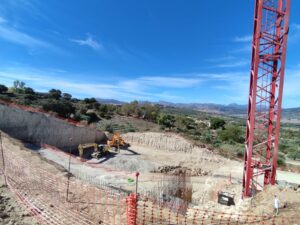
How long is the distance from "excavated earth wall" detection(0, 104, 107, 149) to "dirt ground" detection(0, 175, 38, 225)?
14.5 meters

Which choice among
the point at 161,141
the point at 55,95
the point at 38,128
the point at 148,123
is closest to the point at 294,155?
the point at 161,141

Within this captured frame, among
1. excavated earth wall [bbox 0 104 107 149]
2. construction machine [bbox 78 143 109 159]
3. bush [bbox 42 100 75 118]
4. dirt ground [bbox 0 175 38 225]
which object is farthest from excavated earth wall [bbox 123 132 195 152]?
dirt ground [bbox 0 175 38 225]

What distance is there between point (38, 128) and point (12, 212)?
1696 centimetres

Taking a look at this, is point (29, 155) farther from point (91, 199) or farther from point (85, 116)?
point (85, 116)

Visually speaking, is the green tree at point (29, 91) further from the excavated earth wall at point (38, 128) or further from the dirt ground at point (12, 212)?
the dirt ground at point (12, 212)

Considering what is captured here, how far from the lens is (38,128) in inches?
969

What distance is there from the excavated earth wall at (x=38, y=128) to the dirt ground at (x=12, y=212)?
14.5 meters

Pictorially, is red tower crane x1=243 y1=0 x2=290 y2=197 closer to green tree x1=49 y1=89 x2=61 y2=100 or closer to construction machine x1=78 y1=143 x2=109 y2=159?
construction machine x1=78 y1=143 x2=109 y2=159

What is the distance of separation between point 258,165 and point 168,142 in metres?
17.9

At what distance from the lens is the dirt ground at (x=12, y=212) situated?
8422 millimetres

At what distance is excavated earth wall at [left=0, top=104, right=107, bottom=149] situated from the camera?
23016mm

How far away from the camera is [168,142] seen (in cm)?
3073

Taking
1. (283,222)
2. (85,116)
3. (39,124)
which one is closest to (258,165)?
(283,222)

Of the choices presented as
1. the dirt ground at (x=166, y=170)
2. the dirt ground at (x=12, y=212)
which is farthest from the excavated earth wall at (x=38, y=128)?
the dirt ground at (x=12, y=212)
